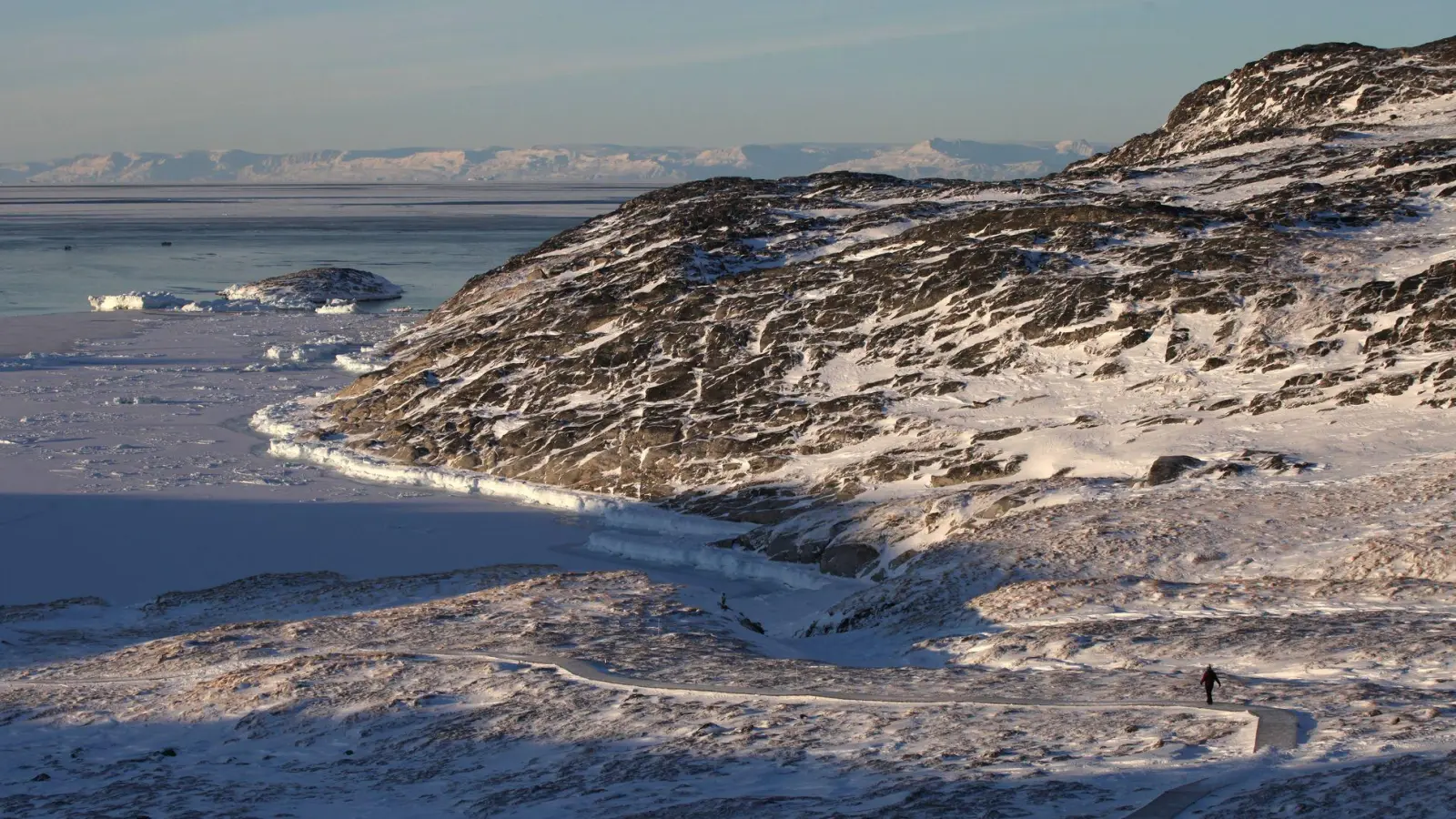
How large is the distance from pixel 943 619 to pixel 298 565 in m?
15.7

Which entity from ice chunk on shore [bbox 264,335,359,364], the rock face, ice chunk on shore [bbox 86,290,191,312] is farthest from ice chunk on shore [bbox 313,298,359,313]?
the rock face

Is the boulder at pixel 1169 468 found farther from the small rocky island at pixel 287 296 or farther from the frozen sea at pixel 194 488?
the small rocky island at pixel 287 296

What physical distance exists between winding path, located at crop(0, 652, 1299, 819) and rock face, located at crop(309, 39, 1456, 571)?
10.5m

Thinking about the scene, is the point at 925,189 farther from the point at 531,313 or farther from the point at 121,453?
the point at 121,453

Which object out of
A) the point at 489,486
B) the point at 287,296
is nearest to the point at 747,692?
the point at 489,486

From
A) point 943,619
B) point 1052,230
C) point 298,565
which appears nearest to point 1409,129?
point 1052,230

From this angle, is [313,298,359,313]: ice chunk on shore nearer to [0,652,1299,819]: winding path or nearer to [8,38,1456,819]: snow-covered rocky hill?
[8,38,1456,819]: snow-covered rocky hill

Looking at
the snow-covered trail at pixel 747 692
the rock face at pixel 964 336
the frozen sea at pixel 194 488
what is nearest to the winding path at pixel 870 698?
the snow-covered trail at pixel 747 692

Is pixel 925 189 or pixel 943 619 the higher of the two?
pixel 925 189

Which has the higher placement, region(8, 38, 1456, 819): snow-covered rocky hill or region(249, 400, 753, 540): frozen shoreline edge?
region(8, 38, 1456, 819): snow-covered rocky hill

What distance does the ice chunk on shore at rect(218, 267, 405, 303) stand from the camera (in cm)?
9506

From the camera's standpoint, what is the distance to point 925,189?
63.6m

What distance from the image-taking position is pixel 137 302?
293 ft

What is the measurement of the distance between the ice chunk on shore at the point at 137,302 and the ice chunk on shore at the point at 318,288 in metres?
4.29
